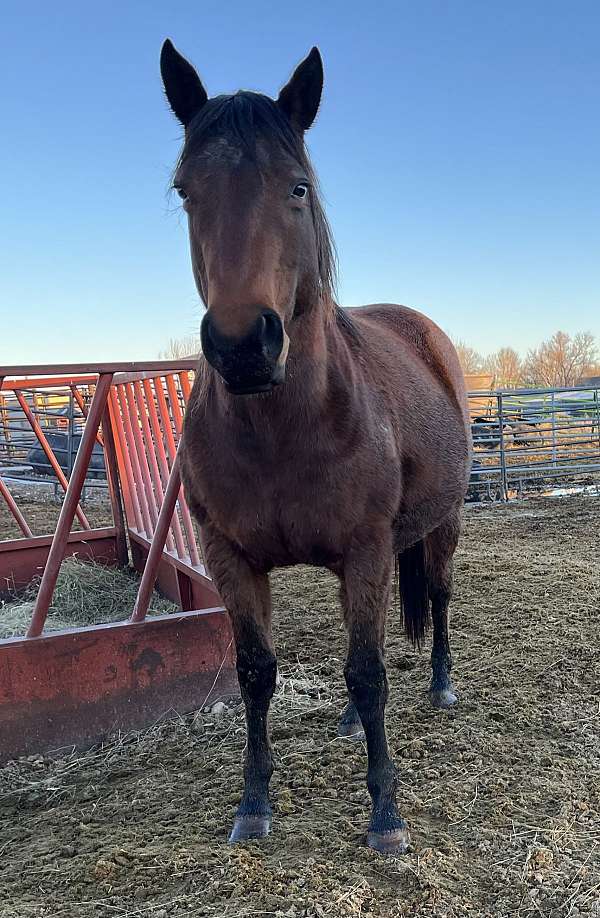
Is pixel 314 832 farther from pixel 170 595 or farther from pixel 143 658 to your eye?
pixel 170 595

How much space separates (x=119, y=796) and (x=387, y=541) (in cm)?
148

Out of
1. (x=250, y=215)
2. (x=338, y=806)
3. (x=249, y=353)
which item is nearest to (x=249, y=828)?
(x=338, y=806)

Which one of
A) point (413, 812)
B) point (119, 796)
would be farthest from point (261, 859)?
point (119, 796)

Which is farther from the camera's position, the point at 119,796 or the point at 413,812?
the point at 119,796

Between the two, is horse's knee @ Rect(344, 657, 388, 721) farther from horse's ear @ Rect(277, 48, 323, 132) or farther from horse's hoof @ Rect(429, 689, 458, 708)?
horse's ear @ Rect(277, 48, 323, 132)

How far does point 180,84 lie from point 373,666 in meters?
1.93

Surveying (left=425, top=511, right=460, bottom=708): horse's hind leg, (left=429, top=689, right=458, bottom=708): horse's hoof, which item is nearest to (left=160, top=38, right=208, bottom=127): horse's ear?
(left=425, top=511, right=460, bottom=708): horse's hind leg

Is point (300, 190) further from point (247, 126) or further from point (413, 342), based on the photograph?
point (413, 342)

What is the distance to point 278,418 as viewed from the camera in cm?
214

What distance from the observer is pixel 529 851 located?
2.16 metres

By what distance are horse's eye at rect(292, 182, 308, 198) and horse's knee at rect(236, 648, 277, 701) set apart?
1499 mm

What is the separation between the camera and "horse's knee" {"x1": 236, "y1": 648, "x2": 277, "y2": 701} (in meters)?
2.41

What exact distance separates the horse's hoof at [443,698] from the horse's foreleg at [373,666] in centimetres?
96

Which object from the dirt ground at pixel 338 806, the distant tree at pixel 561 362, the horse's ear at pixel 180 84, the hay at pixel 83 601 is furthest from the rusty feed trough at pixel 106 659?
the distant tree at pixel 561 362
